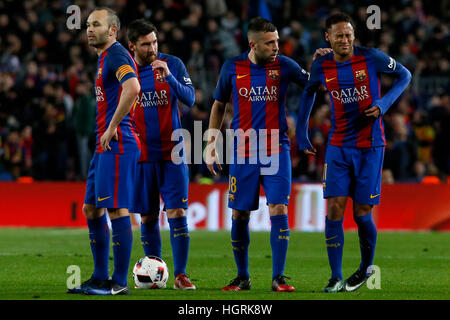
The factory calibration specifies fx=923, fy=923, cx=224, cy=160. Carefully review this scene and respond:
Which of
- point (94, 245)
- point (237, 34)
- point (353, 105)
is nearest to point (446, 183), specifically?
point (237, 34)

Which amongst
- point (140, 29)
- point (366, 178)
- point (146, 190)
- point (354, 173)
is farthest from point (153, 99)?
point (366, 178)

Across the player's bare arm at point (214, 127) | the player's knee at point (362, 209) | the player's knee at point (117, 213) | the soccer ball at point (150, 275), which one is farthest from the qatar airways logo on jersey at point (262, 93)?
the soccer ball at point (150, 275)

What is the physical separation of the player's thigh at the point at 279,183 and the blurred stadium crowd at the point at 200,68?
8.96 meters

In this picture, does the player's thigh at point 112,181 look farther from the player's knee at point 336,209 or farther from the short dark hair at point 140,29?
the player's knee at point 336,209

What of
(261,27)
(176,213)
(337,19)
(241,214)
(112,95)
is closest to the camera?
(112,95)

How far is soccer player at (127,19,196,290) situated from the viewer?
8719 millimetres

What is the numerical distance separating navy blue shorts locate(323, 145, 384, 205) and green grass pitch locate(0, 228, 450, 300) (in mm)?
873

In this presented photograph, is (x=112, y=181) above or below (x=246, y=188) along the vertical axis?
above

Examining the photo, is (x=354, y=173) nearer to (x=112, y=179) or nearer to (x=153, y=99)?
(x=153, y=99)

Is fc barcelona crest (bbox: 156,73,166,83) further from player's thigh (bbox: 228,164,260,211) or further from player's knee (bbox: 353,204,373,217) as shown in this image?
player's knee (bbox: 353,204,373,217)

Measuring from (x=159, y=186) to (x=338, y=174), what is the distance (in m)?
1.73

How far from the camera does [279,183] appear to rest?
8312mm

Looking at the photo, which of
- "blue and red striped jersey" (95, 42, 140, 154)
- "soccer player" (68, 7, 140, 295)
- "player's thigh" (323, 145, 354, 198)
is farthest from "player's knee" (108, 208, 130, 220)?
"player's thigh" (323, 145, 354, 198)

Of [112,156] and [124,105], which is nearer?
[124,105]
